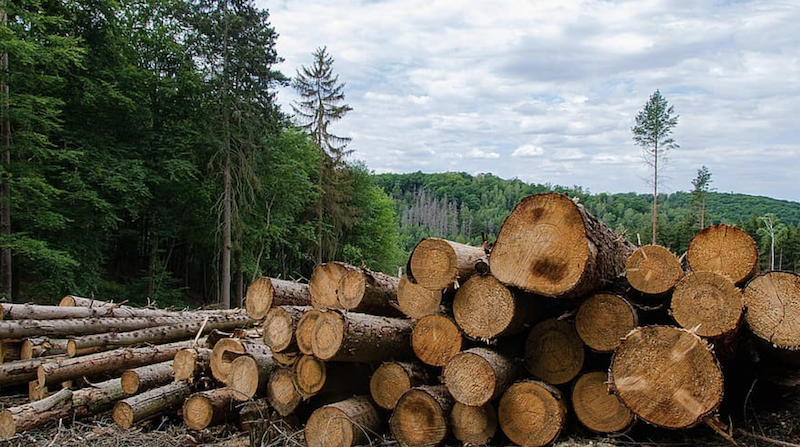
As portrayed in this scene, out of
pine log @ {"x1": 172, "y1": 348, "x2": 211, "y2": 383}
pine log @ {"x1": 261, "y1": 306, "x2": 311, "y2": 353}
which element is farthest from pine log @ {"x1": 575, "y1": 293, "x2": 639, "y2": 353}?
pine log @ {"x1": 172, "y1": 348, "x2": 211, "y2": 383}

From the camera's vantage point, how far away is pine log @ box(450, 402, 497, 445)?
11.7 feet

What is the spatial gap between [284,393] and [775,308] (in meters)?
3.37

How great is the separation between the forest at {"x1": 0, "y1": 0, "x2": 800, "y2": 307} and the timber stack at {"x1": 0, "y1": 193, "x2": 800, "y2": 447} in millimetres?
5107

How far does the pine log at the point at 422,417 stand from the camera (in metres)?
3.60

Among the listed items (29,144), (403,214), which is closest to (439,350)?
(29,144)

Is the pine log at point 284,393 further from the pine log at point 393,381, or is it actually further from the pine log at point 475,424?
the pine log at point 475,424

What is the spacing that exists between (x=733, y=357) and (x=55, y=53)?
13322 mm

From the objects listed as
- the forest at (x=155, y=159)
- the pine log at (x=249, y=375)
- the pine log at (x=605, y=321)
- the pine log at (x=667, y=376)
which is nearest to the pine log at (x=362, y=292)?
the pine log at (x=249, y=375)

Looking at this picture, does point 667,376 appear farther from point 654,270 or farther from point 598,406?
point 654,270

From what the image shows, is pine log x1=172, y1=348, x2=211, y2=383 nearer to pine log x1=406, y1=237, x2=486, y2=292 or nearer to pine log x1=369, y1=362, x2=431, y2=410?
pine log x1=369, y1=362, x2=431, y2=410

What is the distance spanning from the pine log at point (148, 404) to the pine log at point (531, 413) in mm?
2952

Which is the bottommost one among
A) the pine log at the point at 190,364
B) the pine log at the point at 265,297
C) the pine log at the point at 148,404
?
the pine log at the point at 148,404

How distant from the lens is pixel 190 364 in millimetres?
4863

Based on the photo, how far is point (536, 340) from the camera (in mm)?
3729
